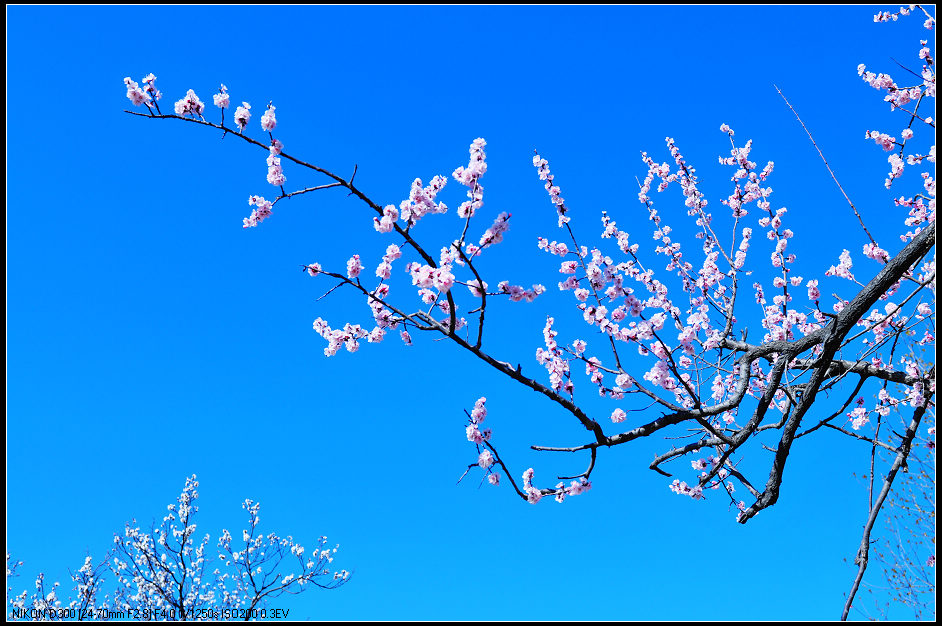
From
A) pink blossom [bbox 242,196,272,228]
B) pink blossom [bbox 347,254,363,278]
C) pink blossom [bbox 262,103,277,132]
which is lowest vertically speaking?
pink blossom [bbox 347,254,363,278]

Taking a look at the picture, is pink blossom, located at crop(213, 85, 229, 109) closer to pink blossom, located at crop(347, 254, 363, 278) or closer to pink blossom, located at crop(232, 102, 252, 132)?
pink blossom, located at crop(232, 102, 252, 132)

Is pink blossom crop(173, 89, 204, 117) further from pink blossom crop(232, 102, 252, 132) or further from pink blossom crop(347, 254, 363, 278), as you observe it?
pink blossom crop(347, 254, 363, 278)

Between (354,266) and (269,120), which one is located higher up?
(269,120)

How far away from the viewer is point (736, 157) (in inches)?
309

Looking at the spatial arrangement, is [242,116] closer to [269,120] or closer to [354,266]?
[269,120]

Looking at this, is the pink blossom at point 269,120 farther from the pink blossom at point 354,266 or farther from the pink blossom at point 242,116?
the pink blossom at point 354,266

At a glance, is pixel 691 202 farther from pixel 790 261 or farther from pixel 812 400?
pixel 812 400

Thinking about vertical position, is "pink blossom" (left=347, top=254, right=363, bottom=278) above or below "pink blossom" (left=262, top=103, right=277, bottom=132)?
below

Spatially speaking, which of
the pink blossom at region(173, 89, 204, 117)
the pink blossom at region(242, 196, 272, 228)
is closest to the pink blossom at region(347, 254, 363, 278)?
the pink blossom at region(242, 196, 272, 228)

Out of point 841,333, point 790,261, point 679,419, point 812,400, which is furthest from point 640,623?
point 790,261

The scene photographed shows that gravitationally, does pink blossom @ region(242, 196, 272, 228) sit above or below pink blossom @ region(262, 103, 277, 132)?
below

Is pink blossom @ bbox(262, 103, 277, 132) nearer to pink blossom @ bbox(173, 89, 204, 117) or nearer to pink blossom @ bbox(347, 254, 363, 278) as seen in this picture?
pink blossom @ bbox(173, 89, 204, 117)

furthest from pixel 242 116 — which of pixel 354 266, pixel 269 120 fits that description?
pixel 354 266

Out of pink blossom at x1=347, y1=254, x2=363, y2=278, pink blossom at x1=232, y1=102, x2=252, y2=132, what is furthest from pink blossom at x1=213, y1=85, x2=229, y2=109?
pink blossom at x1=347, y1=254, x2=363, y2=278
